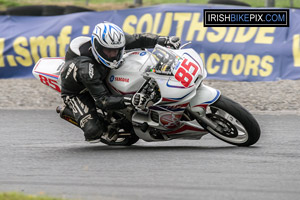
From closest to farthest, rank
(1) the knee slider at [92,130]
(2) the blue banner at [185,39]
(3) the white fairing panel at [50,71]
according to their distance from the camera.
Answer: (1) the knee slider at [92,130] → (3) the white fairing panel at [50,71] → (2) the blue banner at [185,39]

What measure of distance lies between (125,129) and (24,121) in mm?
2736

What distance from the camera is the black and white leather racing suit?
255 inches

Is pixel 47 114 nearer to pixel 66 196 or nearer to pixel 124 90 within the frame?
pixel 124 90

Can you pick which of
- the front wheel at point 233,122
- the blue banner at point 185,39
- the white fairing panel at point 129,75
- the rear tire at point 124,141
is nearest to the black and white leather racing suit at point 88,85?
the white fairing panel at point 129,75

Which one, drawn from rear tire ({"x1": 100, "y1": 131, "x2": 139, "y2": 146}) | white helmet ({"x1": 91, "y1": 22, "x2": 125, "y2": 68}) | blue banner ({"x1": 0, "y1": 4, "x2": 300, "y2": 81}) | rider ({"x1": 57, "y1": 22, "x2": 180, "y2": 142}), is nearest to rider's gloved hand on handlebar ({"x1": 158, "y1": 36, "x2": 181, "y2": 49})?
rider ({"x1": 57, "y1": 22, "x2": 180, "y2": 142})

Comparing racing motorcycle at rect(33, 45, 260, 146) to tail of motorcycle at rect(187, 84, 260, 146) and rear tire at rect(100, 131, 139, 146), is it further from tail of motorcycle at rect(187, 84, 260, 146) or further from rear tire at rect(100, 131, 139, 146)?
rear tire at rect(100, 131, 139, 146)

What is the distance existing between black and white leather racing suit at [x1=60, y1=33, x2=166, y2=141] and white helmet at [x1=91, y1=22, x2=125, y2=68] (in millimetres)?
155

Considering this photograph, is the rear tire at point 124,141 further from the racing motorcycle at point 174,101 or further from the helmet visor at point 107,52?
the helmet visor at point 107,52

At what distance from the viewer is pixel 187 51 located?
6480 mm

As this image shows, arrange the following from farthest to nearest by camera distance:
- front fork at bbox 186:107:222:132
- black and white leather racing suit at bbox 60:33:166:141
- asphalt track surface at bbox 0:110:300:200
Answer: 1. black and white leather racing suit at bbox 60:33:166:141
2. front fork at bbox 186:107:222:132
3. asphalt track surface at bbox 0:110:300:200

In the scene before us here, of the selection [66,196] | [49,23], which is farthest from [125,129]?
[49,23]

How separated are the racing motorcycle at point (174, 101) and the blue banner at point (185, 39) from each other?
5.29 m

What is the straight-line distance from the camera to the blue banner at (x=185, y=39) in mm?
11609

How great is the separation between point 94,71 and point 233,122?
154 centimetres
